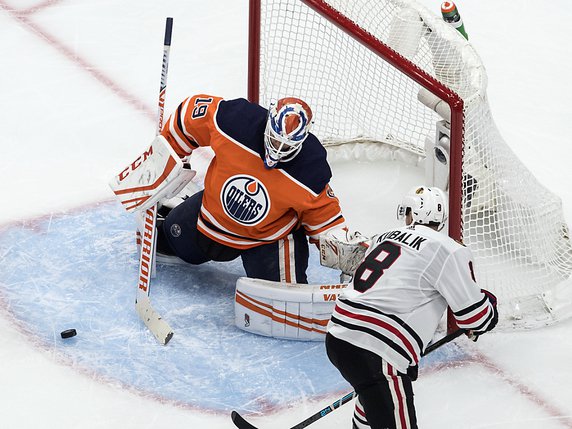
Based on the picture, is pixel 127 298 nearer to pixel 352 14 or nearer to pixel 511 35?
pixel 352 14

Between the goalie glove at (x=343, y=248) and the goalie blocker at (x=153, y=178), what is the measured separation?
51 centimetres

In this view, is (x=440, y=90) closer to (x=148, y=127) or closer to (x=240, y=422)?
(x=240, y=422)

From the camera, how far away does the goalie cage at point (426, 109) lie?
12.3 ft

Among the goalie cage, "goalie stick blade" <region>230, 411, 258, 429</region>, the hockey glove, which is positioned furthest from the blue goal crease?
the hockey glove

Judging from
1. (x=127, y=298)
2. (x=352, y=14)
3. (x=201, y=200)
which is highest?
(x=352, y=14)

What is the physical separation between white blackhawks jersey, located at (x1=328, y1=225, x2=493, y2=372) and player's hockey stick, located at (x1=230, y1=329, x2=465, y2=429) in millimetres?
148

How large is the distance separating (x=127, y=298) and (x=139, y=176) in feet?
1.30

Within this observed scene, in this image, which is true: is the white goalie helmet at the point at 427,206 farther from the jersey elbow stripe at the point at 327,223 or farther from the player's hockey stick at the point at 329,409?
the jersey elbow stripe at the point at 327,223

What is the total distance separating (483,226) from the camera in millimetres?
3877

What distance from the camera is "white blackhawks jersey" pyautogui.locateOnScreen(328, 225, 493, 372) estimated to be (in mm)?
3010

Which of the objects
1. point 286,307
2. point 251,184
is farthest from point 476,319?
point 251,184

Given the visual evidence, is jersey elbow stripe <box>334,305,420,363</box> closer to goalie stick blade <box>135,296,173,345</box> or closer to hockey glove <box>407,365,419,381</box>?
hockey glove <box>407,365,419,381</box>

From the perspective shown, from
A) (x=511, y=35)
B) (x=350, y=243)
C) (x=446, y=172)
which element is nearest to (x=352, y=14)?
(x=446, y=172)

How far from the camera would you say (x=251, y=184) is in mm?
3760
